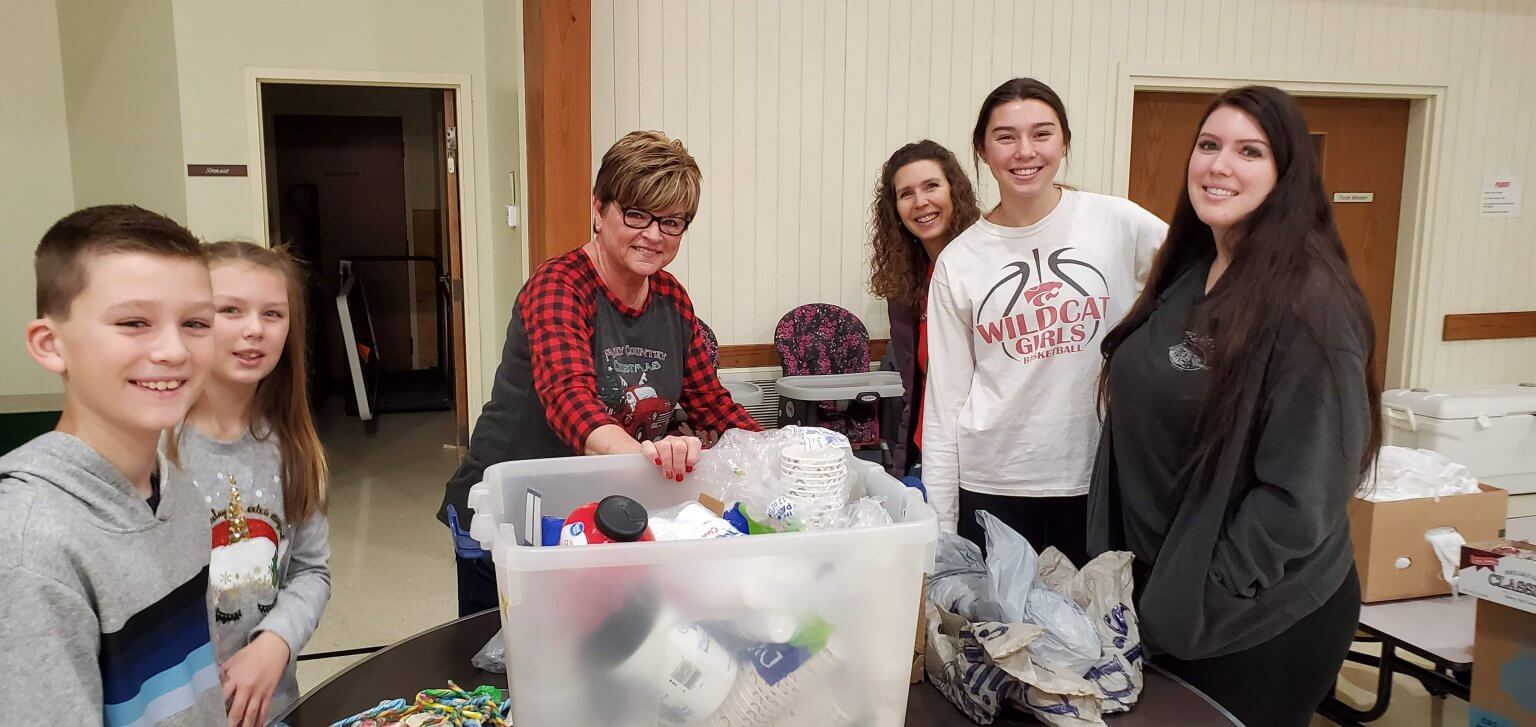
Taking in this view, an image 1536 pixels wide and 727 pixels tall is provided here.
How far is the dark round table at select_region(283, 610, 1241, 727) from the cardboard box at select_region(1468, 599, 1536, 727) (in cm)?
117

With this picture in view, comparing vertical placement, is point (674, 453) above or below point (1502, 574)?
above

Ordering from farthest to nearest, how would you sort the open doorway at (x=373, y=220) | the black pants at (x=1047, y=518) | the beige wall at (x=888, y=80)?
the open doorway at (x=373, y=220), the beige wall at (x=888, y=80), the black pants at (x=1047, y=518)

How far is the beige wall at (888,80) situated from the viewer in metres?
4.03

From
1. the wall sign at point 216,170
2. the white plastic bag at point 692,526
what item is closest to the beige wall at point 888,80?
the wall sign at point 216,170

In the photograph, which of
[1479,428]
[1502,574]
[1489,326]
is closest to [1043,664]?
[1502,574]

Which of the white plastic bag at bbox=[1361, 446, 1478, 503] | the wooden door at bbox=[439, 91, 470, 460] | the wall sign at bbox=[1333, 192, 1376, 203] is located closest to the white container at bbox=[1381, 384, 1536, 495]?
the wall sign at bbox=[1333, 192, 1376, 203]

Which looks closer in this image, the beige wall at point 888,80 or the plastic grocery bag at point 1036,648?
the plastic grocery bag at point 1036,648

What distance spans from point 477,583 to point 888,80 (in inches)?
129

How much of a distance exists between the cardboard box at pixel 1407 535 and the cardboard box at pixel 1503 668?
0.38 meters

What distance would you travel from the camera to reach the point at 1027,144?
175 cm

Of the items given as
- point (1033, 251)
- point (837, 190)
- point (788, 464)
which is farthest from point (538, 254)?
point (788, 464)

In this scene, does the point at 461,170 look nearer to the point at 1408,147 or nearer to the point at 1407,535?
the point at 1407,535

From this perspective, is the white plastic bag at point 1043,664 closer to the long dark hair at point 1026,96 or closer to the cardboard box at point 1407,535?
the long dark hair at point 1026,96

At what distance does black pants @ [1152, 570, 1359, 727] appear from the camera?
1.35m
